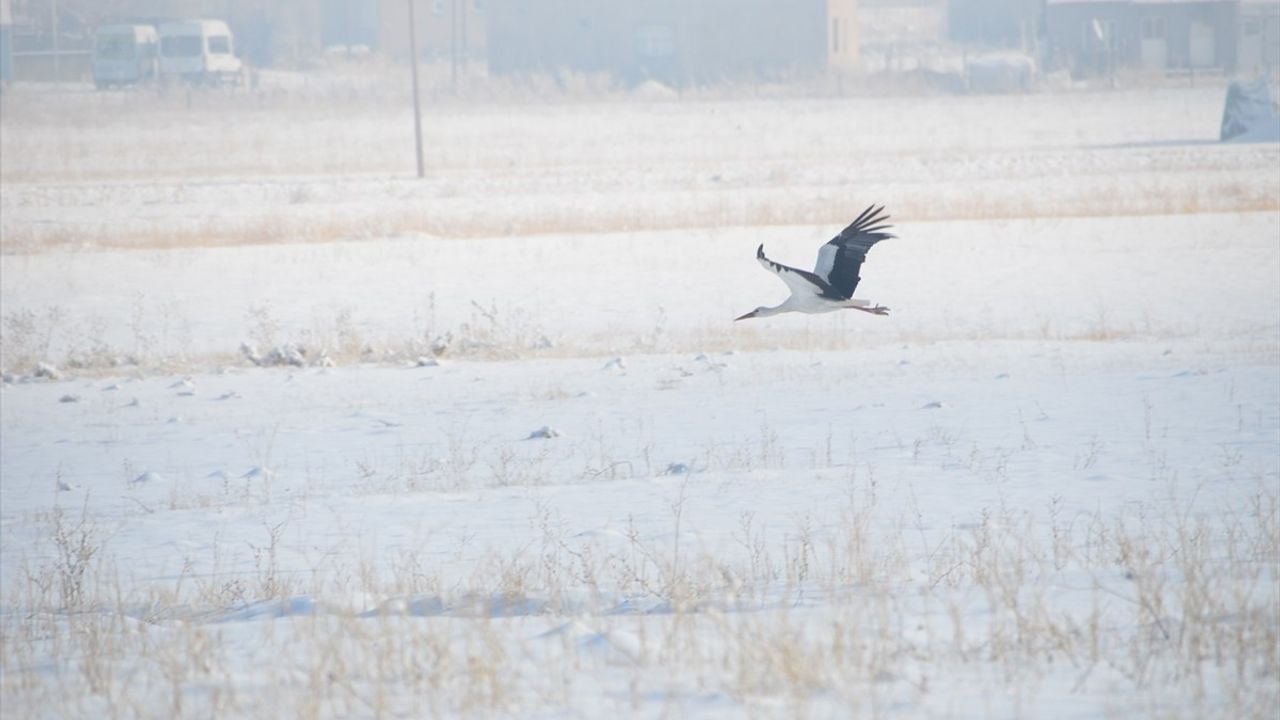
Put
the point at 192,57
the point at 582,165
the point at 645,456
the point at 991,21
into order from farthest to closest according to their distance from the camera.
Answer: the point at 991,21 < the point at 192,57 < the point at 582,165 < the point at 645,456

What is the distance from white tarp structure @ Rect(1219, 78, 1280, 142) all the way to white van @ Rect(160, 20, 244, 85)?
4031cm

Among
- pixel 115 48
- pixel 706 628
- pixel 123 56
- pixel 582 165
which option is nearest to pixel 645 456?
pixel 706 628

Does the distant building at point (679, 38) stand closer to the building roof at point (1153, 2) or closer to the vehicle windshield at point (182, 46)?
the building roof at point (1153, 2)

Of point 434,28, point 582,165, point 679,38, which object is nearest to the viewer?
point 582,165

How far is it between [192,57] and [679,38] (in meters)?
20.1

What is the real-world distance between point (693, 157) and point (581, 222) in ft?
39.3

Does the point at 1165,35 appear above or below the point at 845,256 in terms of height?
above

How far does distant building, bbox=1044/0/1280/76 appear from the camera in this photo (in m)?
43.0

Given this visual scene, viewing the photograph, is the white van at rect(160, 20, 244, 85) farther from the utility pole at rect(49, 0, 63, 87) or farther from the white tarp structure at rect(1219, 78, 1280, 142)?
the white tarp structure at rect(1219, 78, 1280, 142)

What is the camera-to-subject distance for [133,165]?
37156 mm

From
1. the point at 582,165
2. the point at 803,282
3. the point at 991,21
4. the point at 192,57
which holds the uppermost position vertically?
the point at 991,21

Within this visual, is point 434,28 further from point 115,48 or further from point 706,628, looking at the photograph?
point 706,628

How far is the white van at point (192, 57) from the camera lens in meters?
60.5

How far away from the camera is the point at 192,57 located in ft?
200
